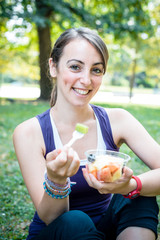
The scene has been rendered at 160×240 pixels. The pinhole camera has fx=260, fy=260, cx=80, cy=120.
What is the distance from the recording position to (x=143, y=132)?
2.01m

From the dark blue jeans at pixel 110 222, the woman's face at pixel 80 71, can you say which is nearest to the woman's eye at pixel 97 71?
the woman's face at pixel 80 71

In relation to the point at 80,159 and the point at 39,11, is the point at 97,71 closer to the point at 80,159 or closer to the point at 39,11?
the point at 80,159

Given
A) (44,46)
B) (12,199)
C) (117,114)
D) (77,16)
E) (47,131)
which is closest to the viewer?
(47,131)

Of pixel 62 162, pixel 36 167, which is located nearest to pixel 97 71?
pixel 36 167

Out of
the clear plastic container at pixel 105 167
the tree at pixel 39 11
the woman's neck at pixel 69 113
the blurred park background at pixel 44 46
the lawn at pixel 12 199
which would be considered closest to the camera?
the clear plastic container at pixel 105 167

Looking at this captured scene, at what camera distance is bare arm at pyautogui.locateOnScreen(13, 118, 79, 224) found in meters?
1.47

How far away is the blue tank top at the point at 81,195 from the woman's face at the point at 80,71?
0.27m

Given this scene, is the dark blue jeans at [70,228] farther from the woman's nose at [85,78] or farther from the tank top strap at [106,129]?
the woman's nose at [85,78]

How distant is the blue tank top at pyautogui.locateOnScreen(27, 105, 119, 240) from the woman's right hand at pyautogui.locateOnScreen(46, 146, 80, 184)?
505 mm

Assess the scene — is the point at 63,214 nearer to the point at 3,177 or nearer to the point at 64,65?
the point at 64,65

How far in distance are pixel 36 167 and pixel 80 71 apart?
75 centimetres

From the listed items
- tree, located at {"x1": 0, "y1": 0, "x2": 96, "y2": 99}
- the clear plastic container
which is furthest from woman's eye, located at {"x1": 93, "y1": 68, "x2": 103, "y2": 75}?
tree, located at {"x1": 0, "y1": 0, "x2": 96, "y2": 99}

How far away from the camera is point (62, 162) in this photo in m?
1.20

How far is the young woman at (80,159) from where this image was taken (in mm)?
1463
